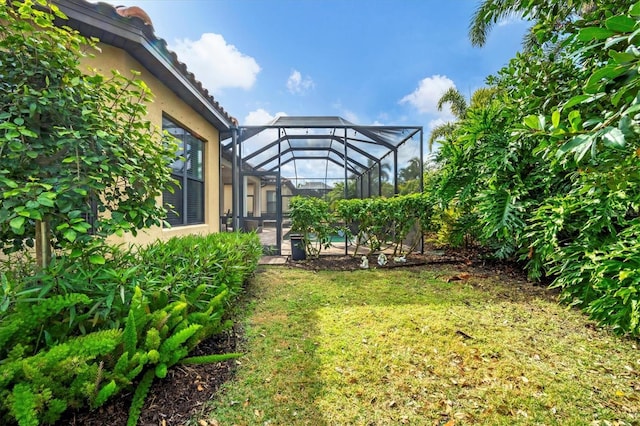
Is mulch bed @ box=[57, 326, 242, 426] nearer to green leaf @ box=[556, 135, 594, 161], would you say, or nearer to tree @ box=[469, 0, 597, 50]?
green leaf @ box=[556, 135, 594, 161]

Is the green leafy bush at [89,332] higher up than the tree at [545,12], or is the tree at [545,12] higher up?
the tree at [545,12]

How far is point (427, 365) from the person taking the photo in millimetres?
2201

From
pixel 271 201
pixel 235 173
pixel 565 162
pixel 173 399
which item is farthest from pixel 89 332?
pixel 271 201

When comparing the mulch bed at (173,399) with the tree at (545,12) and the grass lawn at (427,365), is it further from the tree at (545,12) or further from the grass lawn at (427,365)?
the tree at (545,12)

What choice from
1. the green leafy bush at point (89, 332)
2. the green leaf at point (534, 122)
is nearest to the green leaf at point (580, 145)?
the green leaf at point (534, 122)

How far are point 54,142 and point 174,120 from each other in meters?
3.09

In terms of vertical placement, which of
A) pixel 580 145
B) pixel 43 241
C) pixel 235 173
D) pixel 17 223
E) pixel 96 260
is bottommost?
pixel 96 260

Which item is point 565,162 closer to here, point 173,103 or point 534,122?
point 534,122

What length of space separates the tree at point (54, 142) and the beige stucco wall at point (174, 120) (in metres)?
0.46

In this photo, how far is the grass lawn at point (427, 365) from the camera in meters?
1.71

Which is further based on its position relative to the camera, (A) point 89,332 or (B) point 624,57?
(A) point 89,332

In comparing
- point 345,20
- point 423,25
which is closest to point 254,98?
point 345,20

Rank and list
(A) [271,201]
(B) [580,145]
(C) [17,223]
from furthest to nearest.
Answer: (A) [271,201], (C) [17,223], (B) [580,145]

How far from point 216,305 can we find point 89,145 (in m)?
1.51
